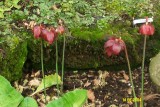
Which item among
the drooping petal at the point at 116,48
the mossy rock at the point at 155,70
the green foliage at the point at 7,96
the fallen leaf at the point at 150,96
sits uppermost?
the drooping petal at the point at 116,48

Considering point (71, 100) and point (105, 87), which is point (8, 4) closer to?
point (105, 87)

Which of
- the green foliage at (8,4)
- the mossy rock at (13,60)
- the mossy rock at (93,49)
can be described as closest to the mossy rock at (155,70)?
the mossy rock at (93,49)

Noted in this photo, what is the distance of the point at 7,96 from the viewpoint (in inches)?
106

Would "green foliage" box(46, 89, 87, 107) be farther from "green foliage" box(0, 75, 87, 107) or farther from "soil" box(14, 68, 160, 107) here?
"soil" box(14, 68, 160, 107)

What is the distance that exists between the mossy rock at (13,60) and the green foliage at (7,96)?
707 mm

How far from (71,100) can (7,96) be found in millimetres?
443

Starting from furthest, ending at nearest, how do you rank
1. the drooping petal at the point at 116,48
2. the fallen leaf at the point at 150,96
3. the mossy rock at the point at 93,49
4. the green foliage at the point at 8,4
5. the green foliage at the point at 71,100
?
the green foliage at the point at 8,4 → the mossy rock at the point at 93,49 → the fallen leaf at the point at 150,96 → the green foliage at the point at 71,100 → the drooping petal at the point at 116,48

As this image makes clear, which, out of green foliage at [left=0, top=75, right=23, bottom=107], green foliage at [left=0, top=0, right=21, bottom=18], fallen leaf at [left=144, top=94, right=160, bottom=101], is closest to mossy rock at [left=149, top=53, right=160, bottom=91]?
fallen leaf at [left=144, top=94, right=160, bottom=101]

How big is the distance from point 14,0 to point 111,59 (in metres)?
1.12

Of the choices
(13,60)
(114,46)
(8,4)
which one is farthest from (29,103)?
(8,4)

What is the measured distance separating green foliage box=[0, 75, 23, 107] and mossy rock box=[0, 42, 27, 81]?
0.71 meters

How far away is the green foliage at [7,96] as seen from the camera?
2658 mm

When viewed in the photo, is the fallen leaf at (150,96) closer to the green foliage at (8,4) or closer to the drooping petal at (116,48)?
the drooping petal at (116,48)

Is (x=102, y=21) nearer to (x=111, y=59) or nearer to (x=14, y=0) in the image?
(x=111, y=59)
